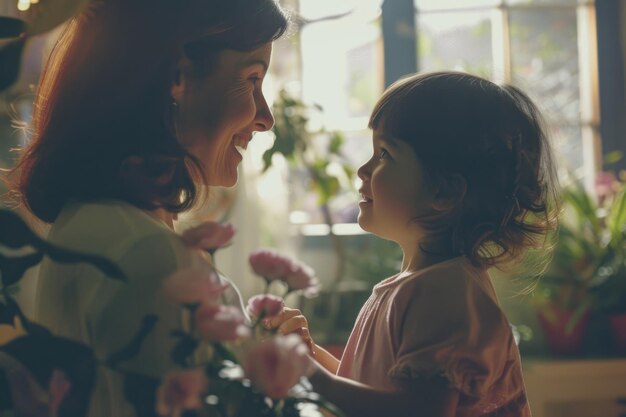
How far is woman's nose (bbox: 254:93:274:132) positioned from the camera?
1.14 meters

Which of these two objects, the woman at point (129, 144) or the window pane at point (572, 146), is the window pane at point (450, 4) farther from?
the woman at point (129, 144)

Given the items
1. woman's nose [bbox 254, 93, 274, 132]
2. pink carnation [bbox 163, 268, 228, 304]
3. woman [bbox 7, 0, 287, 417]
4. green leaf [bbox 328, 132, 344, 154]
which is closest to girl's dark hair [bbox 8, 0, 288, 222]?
woman [bbox 7, 0, 287, 417]

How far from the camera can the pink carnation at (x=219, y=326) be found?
2.26 ft

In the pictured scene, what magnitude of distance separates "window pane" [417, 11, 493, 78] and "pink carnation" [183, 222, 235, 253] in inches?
83.7

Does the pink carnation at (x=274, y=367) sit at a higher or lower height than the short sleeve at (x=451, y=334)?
higher

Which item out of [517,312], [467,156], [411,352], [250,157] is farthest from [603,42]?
[411,352]

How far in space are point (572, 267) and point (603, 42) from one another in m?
0.85

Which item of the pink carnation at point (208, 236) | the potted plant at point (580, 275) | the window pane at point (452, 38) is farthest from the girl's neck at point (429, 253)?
the window pane at point (452, 38)

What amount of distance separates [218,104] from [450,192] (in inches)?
13.8

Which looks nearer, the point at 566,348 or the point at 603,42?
the point at 566,348

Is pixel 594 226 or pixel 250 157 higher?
pixel 250 157

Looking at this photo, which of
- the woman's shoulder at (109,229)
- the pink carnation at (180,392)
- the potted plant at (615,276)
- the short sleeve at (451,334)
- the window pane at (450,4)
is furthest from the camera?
the window pane at (450,4)

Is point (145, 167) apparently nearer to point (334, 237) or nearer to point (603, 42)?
point (334, 237)

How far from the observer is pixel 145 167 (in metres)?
0.94
